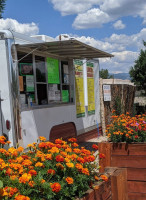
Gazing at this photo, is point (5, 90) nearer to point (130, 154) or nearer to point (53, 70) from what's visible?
point (53, 70)

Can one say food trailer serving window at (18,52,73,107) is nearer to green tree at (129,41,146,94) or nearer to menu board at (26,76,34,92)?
menu board at (26,76,34,92)

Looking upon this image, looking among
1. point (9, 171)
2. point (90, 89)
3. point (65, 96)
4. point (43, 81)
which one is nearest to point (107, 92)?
point (90, 89)

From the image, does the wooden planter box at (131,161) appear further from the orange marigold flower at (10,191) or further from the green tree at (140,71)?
the green tree at (140,71)

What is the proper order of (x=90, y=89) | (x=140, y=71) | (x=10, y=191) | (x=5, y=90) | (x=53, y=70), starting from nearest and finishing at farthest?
(x=10, y=191)
(x=5, y=90)
(x=53, y=70)
(x=90, y=89)
(x=140, y=71)

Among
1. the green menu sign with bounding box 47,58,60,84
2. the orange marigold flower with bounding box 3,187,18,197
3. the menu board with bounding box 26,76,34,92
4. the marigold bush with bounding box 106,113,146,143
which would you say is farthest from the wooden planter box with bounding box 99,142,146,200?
the green menu sign with bounding box 47,58,60,84

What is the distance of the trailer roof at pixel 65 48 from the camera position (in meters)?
5.43

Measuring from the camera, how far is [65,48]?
6.32 m

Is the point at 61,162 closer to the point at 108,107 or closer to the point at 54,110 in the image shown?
the point at 54,110

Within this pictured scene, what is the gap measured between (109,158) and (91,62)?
20.8 ft

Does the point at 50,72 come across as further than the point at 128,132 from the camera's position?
Yes

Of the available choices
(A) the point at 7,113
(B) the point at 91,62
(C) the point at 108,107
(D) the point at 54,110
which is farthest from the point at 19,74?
(C) the point at 108,107

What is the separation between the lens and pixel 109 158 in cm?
385

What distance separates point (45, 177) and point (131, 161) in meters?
2.06

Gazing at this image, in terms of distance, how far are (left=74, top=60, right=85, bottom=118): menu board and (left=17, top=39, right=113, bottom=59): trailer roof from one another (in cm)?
76
